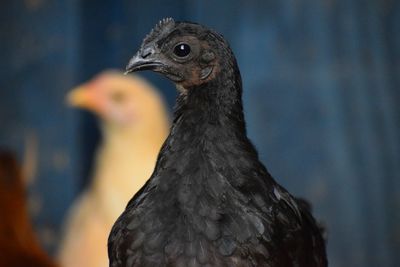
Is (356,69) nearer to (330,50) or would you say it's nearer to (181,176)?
(330,50)

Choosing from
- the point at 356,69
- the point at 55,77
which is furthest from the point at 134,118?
the point at 356,69

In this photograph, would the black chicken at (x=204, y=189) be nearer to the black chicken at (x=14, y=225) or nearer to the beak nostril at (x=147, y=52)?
the beak nostril at (x=147, y=52)

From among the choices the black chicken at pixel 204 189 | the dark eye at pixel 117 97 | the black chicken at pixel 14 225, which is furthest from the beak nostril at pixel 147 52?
the dark eye at pixel 117 97

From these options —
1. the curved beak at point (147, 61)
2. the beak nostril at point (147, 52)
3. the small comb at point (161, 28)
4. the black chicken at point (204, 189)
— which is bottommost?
the black chicken at point (204, 189)

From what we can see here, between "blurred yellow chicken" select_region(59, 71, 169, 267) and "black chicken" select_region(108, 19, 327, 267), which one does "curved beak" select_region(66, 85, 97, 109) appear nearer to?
"blurred yellow chicken" select_region(59, 71, 169, 267)

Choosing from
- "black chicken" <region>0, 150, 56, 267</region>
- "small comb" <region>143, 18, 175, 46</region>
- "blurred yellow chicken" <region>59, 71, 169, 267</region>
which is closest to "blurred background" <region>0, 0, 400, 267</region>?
"blurred yellow chicken" <region>59, 71, 169, 267</region>

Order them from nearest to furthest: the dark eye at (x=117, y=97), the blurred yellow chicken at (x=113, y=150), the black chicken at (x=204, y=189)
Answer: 1. the black chicken at (x=204, y=189)
2. the blurred yellow chicken at (x=113, y=150)
3. the dark eye at (x=117, y=97)
